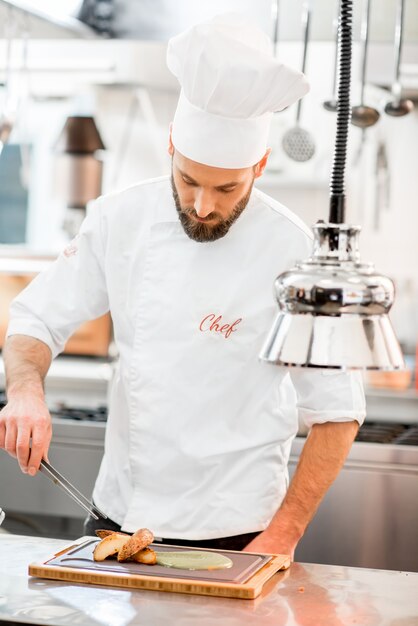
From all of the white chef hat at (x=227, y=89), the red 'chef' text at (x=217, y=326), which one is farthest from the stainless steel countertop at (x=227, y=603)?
the white chef hat at (x=227, y=89)

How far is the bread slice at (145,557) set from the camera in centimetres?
162

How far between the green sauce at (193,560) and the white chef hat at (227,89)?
2.39 feet

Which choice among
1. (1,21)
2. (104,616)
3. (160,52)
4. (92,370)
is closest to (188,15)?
(1,21)

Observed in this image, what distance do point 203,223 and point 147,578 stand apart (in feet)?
2.42

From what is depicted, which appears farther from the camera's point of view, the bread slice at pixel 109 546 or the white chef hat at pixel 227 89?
the white chef hat at pixel 227 89

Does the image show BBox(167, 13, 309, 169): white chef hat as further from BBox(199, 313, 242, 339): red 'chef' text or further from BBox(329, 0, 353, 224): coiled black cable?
BBox(329, 0, 353, 224): coiled black cable

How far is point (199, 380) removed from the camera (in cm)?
203

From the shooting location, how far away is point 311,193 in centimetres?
531

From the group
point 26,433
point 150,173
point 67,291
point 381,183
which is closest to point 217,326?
point 67,291

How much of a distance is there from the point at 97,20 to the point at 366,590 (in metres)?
1.78

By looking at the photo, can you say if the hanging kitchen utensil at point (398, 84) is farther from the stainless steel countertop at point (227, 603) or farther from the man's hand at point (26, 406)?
the stainless steel countertop at point (227, 603)

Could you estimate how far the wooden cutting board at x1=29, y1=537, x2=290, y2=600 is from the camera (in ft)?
4.99

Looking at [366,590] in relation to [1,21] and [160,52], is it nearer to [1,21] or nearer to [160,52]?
[1,21]

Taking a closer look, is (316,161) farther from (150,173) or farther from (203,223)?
(203,223)
